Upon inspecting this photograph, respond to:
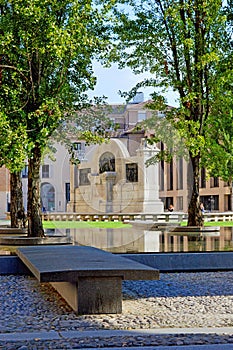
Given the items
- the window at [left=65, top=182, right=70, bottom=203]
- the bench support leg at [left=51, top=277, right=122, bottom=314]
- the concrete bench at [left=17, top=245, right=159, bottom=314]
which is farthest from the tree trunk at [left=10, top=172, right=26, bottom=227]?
the bench support leg at [left=51, top=277, right=122, bottom=314]

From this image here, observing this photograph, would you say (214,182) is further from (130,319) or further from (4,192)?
(130,319)

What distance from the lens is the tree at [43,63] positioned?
51.2 ft

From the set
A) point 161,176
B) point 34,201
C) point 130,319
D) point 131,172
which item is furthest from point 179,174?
point 130,319

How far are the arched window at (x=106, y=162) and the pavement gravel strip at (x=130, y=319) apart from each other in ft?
24.1

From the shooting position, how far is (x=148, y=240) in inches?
667

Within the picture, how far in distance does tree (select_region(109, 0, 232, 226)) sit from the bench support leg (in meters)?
10.9

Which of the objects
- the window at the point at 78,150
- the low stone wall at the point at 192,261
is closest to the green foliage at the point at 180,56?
the window at the point at 78,150

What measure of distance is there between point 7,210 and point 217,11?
35.1 ft

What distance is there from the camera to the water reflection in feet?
49.6

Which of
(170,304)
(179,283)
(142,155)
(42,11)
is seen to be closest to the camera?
(170,304)

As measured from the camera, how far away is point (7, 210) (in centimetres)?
2552

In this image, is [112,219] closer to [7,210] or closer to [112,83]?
[112,83]

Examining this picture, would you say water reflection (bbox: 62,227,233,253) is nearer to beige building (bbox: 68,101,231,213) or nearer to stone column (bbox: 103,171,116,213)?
beige building (bbox: 68,101,231,213)

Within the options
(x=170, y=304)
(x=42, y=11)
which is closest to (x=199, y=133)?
(x=42, y=11)
